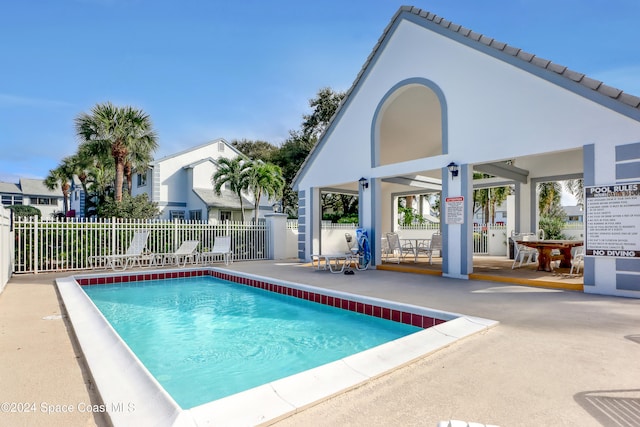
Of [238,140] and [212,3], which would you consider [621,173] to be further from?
[238,140]

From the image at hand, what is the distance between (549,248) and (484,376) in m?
8.57

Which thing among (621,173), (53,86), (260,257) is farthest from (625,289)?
(53,86)

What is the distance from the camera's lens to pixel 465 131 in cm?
944

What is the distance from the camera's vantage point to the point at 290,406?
8.51 feet

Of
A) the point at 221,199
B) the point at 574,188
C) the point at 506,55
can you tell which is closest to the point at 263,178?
the point at 221,199

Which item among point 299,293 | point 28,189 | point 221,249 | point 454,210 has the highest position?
point 28,189

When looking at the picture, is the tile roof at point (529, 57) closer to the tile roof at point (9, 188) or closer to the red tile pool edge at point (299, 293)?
the red tile pool edge at point (299, 293)

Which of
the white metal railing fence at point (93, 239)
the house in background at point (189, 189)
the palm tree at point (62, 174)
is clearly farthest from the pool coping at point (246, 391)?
the palm tree at point (62, 174)

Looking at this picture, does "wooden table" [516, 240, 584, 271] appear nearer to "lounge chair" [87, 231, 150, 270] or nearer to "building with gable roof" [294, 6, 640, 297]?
"building with gable roof" [294, 6, 640, 297]

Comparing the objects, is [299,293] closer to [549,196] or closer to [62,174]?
[549,196]

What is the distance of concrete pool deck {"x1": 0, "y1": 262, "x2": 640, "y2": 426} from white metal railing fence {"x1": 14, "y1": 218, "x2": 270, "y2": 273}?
20.7 feet

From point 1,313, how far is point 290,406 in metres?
6.23

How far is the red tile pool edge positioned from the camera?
18.9 ft

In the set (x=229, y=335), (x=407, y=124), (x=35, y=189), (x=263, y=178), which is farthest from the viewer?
(x=35, y=189)
